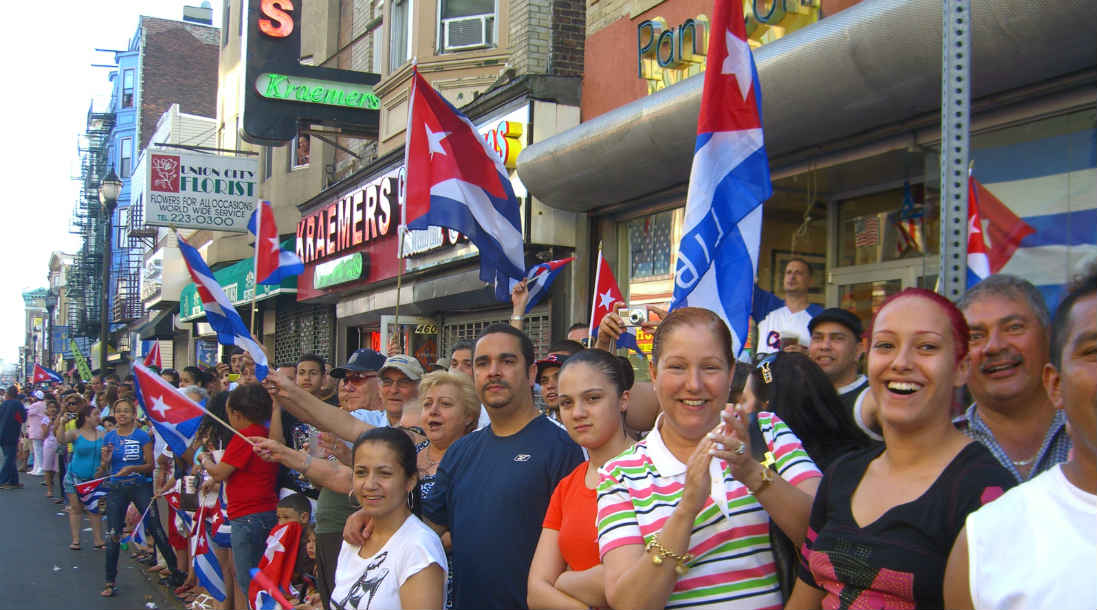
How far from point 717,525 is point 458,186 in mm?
4333

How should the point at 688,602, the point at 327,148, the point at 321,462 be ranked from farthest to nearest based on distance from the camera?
the point at 327,148 → the point at 321,462 → the point at 688,602

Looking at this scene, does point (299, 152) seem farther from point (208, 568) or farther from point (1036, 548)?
point (1036, 548)

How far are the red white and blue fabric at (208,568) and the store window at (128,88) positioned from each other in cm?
6608

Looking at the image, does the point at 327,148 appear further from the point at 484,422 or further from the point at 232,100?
the point at 484,422

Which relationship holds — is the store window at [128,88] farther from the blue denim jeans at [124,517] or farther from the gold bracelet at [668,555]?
the gold bracelet at [668,555]

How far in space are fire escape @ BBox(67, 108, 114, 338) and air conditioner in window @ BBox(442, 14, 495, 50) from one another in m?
47.7

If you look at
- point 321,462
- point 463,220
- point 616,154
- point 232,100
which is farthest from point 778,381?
point 232,100

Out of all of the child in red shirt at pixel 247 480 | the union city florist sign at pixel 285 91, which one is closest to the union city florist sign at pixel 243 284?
the union city florist sign at pixel 285 91

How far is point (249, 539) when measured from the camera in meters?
6.61

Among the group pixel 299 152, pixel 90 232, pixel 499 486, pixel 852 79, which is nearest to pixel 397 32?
pixel 299 152

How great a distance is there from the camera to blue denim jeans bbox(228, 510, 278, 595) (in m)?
6.61

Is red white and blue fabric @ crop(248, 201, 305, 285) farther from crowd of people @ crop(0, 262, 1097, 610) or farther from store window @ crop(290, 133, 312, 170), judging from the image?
store window @ crop(290, 133, 312, 170)

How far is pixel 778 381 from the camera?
3176mm

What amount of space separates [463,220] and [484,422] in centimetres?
160
